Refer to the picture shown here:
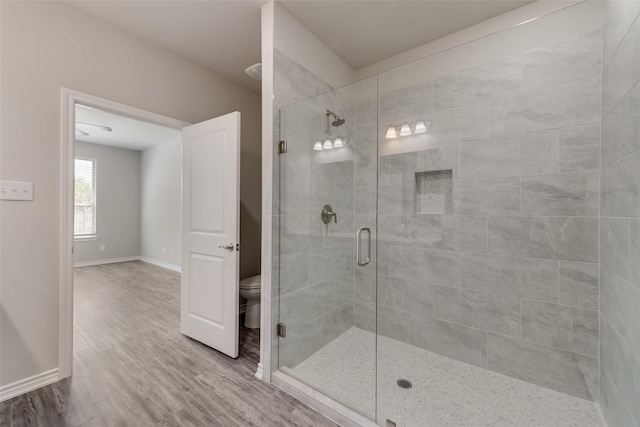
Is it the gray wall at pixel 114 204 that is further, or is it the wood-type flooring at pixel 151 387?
the gray wall at pixel 114 204

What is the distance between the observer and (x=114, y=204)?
573 centimetres

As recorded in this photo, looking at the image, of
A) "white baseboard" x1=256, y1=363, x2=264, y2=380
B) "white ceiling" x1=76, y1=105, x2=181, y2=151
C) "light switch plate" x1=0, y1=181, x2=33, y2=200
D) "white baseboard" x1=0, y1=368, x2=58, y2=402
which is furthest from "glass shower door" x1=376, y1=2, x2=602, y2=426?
"white ceiling" x1=76, y1=105, x2=181, y2=151

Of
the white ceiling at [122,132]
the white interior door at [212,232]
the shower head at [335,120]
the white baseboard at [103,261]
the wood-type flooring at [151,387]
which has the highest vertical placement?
the white ceiling at [122,132]

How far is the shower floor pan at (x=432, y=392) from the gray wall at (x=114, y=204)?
5.67 m

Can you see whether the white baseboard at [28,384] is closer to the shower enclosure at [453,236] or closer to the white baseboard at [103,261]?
the shower enclosure at [453,236]

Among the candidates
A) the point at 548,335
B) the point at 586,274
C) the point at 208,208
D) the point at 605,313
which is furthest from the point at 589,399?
the point at 208,208

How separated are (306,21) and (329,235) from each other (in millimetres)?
1705

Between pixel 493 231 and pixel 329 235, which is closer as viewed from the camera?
pixel 493 231

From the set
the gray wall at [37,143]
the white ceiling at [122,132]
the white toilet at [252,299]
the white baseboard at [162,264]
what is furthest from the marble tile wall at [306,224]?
the white baseboard at [162,264]

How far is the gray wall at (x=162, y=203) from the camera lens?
514cm

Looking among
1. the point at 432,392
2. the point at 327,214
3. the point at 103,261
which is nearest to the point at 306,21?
the point at 327,214

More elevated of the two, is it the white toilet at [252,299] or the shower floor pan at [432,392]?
the white toilet at [252,299]

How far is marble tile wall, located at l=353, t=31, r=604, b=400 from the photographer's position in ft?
5.28

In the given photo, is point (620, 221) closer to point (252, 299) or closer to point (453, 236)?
point (453, 236)
